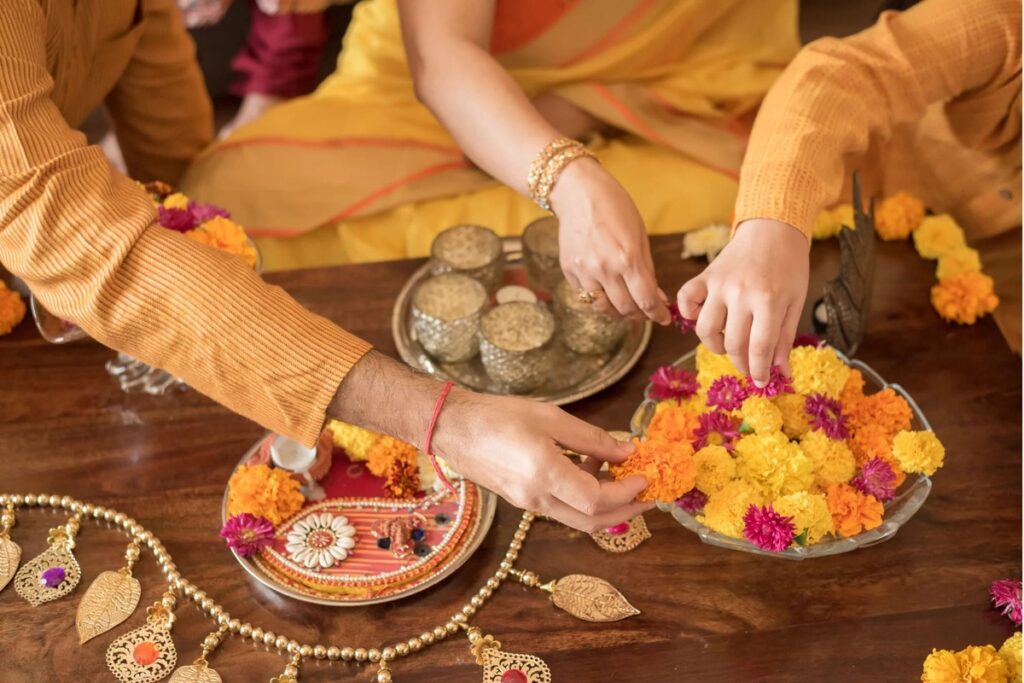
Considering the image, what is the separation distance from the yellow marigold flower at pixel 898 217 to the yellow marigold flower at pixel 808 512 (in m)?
0.57

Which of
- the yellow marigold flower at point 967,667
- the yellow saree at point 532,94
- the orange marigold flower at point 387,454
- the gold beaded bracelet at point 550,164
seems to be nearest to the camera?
the yellow marigold flower at point 967,667

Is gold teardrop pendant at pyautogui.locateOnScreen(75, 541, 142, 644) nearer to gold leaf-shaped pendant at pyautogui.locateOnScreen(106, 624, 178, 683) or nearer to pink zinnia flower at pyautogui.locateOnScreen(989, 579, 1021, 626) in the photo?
gold leaf-shaped pendant at pyautogui.locateOnScreen(106, 624, 178, 683)

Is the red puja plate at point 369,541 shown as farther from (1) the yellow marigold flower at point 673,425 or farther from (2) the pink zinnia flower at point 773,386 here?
(2) the pink zinnia flower at point 773,386

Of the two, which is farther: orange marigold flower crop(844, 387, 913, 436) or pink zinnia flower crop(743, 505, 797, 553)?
orange marigold flower crop(844, 387, 913, 436)

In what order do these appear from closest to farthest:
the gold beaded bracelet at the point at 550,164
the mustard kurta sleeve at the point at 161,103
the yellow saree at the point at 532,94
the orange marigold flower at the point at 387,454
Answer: the orange marigold flower at the point at 387,454, the gold beaded bracelet at the point at 550,164, the yellow saree at the point at 532,94, the mustard kurta sleeve at the point at 161,103

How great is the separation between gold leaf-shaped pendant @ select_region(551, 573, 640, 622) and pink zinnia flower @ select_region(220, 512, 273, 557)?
310 millimetres

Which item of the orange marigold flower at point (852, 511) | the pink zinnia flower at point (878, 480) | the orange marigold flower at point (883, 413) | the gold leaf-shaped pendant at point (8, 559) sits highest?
the orange marigold flower at point (883, 413)

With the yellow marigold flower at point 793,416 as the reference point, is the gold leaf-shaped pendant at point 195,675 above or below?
below

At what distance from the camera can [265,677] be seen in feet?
3.16

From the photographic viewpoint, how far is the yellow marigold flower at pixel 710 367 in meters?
1.12

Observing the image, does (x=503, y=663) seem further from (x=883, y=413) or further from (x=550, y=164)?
(x=550, y=164)

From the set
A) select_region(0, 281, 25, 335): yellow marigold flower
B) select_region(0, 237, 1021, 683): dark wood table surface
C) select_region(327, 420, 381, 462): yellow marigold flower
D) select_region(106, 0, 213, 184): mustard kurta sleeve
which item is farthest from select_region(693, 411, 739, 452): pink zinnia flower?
select_region(106, 0, 213, 184): mustard kurta sleeve

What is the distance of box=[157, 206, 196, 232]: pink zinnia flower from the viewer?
123 cm

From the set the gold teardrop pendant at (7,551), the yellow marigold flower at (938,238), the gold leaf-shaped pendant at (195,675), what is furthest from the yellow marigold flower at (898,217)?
the gold teardrop pendant at (7,551)
